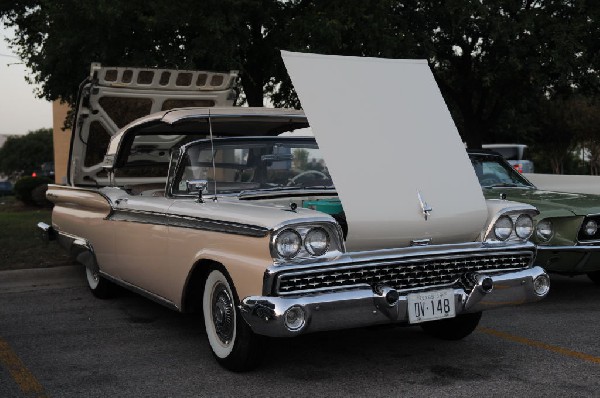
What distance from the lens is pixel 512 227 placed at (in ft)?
15.2

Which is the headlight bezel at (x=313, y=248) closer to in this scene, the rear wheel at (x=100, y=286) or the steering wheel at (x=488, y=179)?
the rear wheel at (x=100, y=286)

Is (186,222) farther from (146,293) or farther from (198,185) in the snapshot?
(146,293)

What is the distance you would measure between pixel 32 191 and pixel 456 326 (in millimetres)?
16793

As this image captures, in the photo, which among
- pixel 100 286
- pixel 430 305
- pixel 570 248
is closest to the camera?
pixel 430 305

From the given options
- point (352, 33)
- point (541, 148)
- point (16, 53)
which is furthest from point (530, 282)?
point (541, 148)

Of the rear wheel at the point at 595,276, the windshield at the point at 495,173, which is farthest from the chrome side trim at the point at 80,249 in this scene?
the rear wheel at the point at 595,276

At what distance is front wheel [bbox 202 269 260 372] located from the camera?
4.28m

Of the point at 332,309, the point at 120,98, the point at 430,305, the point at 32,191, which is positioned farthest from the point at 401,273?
the point at 32,191

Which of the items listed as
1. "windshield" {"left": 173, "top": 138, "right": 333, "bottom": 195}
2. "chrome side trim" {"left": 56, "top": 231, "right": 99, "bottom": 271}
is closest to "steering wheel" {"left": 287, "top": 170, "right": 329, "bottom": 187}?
"windshield" {"left": 173, "top": 138, "right": 333, "bottom": 195}

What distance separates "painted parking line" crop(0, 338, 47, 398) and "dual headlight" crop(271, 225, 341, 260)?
1.55m

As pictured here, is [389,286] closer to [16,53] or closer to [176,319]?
[176,319]

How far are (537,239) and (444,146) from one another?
6.90 ft

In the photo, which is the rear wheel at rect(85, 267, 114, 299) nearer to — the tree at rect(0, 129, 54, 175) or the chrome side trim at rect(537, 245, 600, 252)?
the chrome side trim at rect(537, 245, 600, 252)

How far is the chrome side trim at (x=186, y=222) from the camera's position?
13.4ft
